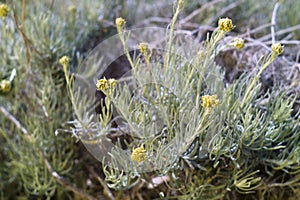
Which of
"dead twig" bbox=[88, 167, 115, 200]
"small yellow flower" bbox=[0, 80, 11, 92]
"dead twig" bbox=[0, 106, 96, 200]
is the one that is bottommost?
"dead twig" bbox=[88, 167, 115, 200]

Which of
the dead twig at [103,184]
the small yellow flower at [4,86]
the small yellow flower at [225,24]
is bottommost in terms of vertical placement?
the dead twig at [103,184]

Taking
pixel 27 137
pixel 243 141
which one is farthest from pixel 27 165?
pixel 243 141

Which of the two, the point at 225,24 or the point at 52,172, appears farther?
the point at 52,172

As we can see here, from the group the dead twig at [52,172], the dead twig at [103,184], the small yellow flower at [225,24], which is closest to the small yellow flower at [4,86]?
the dead twig at [52,172]

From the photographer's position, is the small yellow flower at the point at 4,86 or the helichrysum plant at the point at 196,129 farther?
the small yellow flower at the point at 4,86

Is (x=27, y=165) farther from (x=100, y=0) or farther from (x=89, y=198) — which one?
(x=100, y=0)

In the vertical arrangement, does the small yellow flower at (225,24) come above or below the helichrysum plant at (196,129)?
above

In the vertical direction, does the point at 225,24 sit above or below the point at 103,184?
above

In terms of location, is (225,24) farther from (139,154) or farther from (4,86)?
(4,86)

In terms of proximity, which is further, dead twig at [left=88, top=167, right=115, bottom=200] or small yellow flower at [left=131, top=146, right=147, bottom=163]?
dead twig at [left=88, top=167, right=115, bottom=200]

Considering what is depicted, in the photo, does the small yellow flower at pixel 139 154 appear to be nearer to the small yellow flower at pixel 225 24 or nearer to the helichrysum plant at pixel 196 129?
the helichrysum plant at pixel 196 129

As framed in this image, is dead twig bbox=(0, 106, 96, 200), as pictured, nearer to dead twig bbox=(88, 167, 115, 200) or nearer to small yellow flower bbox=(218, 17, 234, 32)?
dead twig bbox=(88, 167, 115, 200)

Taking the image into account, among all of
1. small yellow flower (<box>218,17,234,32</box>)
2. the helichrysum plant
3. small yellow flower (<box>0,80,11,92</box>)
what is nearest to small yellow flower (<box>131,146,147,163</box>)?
the helichrysum plant

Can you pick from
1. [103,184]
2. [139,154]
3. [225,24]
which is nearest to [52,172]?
[103,184]
